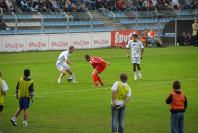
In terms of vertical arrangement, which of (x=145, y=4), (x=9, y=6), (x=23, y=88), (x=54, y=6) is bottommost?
(x=23, y=88)

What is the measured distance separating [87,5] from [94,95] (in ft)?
113

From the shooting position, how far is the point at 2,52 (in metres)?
50.2

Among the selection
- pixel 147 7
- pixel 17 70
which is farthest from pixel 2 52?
pixel 147 7

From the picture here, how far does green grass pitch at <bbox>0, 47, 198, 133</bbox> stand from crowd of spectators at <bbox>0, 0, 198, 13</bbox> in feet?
24.4

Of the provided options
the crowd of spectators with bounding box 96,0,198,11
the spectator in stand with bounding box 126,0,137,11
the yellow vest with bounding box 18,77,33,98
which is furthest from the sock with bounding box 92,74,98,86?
the spectator in stand with bounding box 126,0,137,11

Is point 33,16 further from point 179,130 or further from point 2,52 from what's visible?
point 179,130

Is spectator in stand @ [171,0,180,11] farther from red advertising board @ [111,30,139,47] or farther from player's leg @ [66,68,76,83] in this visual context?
player's leg @ [66,68,76,83]

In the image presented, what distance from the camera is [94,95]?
29469 millimetres

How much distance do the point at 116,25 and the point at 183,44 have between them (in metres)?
6.44

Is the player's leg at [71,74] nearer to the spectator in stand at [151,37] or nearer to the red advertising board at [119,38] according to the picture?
the red advertising board at [119,38]

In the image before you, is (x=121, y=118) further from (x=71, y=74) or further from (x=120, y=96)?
(x=71, y=74)

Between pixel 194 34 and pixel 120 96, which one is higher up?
pixel 120 96

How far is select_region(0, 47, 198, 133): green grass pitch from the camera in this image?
72.8 feet

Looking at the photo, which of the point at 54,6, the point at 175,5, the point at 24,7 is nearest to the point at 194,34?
the point at 175,5
